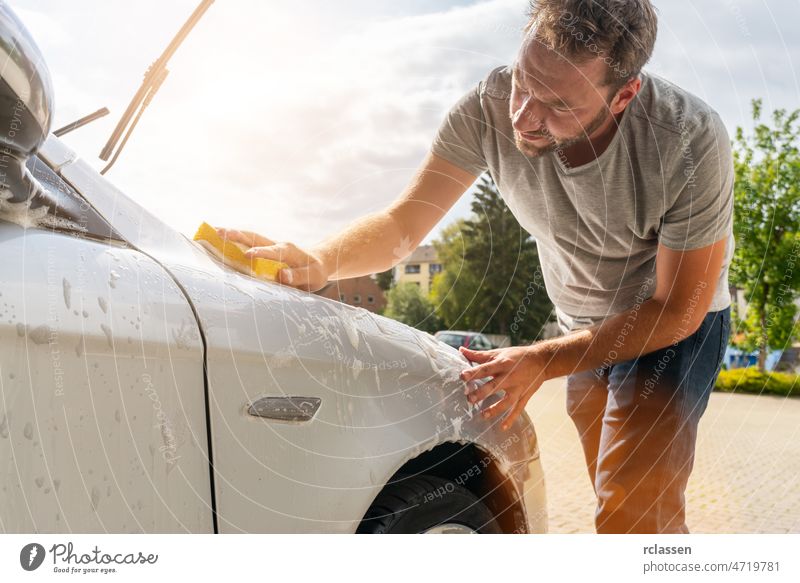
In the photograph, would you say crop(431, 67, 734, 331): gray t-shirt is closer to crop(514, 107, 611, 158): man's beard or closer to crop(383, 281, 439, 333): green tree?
crop(514, 107, 611, 158): man's beard

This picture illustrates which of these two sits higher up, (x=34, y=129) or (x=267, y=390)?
(x=34, y=129)

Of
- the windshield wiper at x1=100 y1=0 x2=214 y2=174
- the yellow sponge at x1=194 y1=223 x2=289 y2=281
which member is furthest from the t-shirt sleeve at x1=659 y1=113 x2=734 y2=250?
the windshield wiper at x1=100 y1=0 x2=214 y2=174

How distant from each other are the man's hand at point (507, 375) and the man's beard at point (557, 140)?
619 millimetres

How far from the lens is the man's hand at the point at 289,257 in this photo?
1.67 m

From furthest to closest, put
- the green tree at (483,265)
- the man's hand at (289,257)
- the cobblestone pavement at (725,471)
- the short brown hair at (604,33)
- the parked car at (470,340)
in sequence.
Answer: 1. the cobblestone pavement at (725,471)
2. the green tree at (483,265)
3. the parked car at (470,340)
4. the short brown hair at (604,33)
5. the man's hand at (289,257)

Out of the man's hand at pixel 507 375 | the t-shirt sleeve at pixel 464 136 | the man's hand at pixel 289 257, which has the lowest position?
the man's hand at pixel 507 375

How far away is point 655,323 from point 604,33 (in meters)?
0.84

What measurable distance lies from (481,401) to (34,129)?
1154 millimetres

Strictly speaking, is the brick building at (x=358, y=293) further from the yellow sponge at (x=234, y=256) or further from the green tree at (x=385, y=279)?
the yellow sponge at (x=234, y=256)

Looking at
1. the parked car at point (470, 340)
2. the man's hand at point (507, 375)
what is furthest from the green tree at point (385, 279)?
the man's hand at point (507, 375)

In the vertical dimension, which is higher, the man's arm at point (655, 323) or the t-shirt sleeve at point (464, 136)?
the t-shirt sleeve at point (464, 136)
